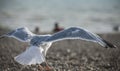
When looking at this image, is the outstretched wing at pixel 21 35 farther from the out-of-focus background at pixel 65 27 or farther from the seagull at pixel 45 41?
the out-of-focus background at pixel 65 27

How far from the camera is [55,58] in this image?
12953 mm

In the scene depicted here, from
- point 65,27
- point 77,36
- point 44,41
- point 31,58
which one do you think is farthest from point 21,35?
point 65,27

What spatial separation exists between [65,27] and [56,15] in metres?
5.64

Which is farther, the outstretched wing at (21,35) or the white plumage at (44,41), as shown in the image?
the outstretched wing at (21,35)

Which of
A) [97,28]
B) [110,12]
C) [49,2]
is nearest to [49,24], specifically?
[97,28]

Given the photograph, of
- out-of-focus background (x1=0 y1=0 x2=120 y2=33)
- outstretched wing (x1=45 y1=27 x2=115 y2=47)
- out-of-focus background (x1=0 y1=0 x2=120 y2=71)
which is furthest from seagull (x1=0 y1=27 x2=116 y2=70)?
out-of-focus background (x1=0 y1=0 x2=120 y2=33)

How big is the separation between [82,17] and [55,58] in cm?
1683

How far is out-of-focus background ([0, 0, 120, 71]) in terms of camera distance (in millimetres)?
11961

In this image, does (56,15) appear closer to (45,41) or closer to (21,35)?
(21,35)

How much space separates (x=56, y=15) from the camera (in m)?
30.2

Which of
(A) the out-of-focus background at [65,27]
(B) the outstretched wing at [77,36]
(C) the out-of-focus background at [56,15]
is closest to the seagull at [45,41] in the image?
(B) the outstretched wing at [77,36]

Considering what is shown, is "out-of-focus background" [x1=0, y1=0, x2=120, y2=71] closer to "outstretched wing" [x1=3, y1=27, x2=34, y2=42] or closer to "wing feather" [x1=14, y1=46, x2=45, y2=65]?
"outstretched wing" [x1=3, y1=27, x2=34, y2=42]

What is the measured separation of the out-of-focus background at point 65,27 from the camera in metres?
12.0

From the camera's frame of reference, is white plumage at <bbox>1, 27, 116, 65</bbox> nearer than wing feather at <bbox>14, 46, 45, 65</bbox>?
Yes
